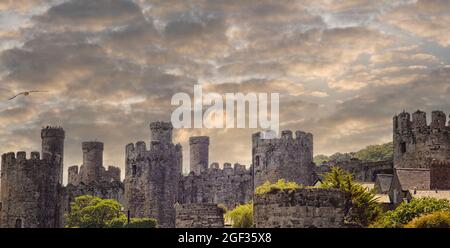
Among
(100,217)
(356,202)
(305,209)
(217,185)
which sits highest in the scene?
(217,185)

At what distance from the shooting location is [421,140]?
8031 cm

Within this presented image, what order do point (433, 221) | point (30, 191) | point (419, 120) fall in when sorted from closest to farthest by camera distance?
point (433, 221) < point (30, 191) < point (419, 120)

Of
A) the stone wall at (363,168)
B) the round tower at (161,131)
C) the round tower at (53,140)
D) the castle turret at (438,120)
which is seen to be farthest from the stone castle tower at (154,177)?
the castle turret at (438,120)

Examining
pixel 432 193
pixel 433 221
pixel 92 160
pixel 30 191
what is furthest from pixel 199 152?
pixel 433 221

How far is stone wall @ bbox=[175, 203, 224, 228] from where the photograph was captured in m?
47.7

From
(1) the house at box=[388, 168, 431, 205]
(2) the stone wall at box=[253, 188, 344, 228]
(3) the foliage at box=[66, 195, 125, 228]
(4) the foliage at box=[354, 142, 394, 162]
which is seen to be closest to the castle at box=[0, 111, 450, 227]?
(1) the house at box=[388, 168, 431, 205]

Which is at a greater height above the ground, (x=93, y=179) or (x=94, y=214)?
(x=93, y=179)

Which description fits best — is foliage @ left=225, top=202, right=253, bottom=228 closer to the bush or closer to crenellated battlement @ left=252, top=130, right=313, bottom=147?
the bush

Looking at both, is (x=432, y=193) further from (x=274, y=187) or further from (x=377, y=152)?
(x=377, y=152)

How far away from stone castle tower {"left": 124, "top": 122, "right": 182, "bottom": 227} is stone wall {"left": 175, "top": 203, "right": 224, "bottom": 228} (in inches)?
1453

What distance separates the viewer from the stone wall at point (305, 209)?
42.5m

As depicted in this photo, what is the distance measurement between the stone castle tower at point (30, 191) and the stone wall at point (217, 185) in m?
14.7

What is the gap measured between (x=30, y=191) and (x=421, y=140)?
31.4 metres
